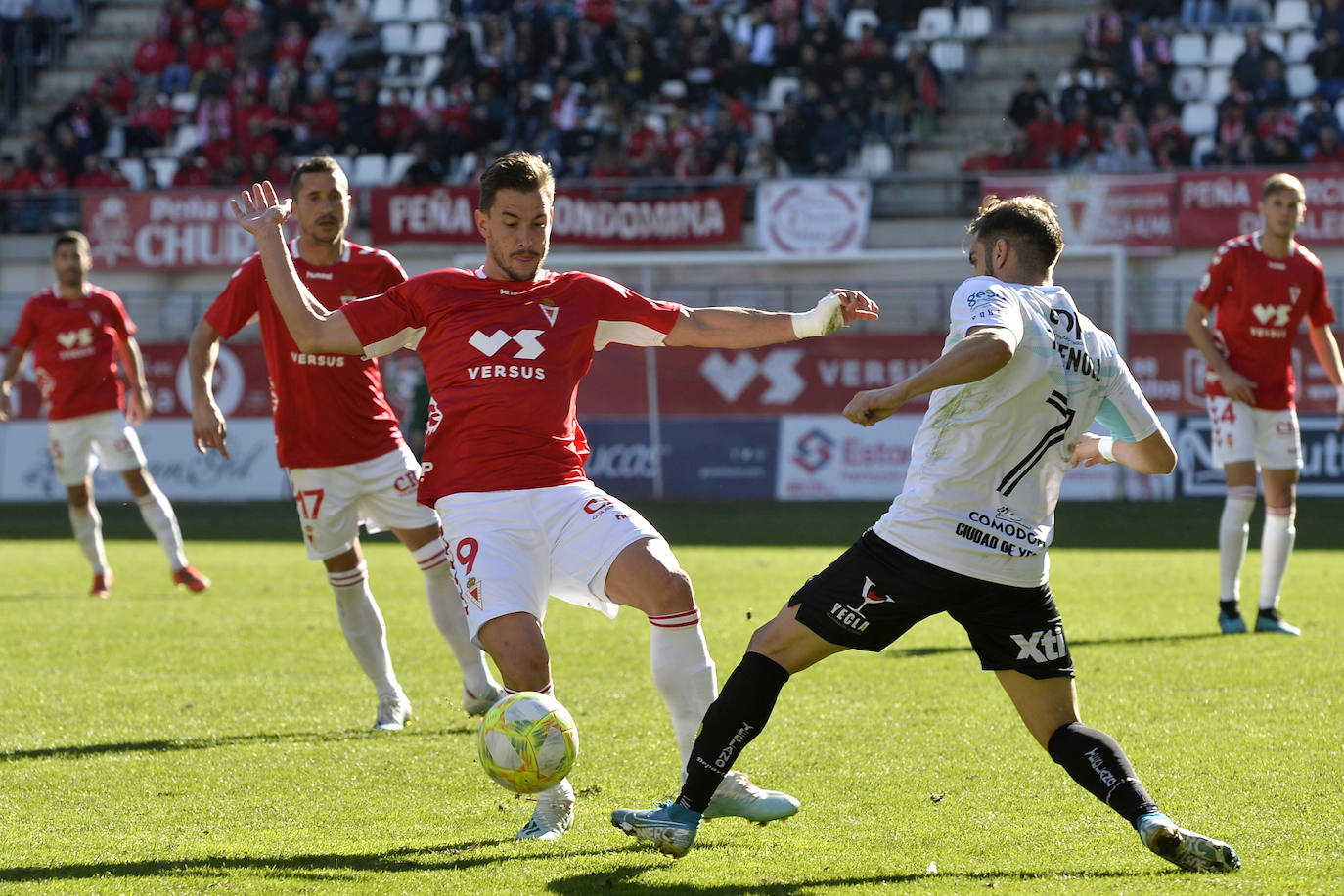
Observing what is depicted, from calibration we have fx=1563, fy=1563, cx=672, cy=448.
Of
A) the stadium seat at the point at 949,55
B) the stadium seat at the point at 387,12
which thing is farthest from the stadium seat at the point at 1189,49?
the stadium seat at the point at 387,12

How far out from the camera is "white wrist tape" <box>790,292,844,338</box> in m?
4.86

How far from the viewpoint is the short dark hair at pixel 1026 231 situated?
4410mm

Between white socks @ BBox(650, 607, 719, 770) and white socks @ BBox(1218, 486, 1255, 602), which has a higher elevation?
white socks @ BBox(650, 607, 719, 770)

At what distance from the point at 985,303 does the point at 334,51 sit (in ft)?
82.4

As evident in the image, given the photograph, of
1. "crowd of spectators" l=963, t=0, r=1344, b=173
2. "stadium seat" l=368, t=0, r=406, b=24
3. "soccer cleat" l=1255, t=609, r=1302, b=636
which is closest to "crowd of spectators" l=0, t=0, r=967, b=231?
"stadium seat" l=368, t=0, r=406, b=24

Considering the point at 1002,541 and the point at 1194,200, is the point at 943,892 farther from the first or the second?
the point at 1194,200

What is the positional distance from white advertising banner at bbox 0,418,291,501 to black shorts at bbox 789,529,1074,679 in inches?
643

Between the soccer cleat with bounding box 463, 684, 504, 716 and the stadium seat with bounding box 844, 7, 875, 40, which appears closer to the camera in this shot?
the soccer cleat with bounding box 463, 684, 504, 716

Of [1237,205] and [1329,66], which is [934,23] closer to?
[1329,66]

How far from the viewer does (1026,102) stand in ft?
76.2

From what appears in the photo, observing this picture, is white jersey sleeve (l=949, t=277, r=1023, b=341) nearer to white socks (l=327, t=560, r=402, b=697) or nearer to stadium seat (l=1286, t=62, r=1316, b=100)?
white socks (l=327, t=560, r=402, b=697)

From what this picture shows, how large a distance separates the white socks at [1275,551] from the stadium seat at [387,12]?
22585 millimetres

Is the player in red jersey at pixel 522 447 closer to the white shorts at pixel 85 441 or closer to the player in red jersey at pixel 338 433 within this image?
the player in red jersey at pixel 338 433

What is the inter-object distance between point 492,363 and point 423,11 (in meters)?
25.1
